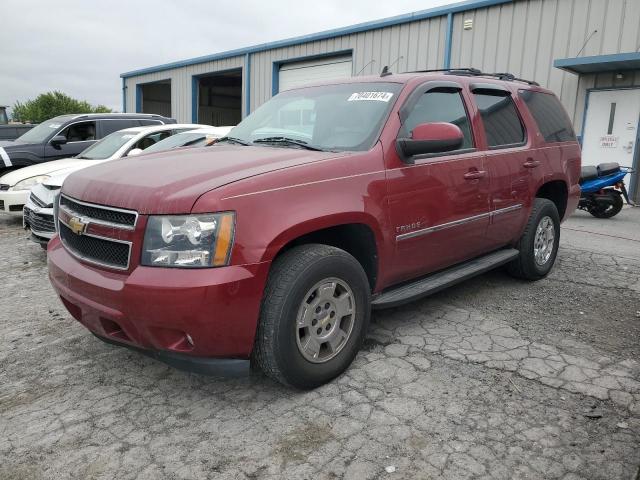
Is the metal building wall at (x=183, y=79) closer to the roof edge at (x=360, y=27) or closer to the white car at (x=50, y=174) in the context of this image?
the roof edge at (x=360, y=27)

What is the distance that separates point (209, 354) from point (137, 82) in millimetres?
25257

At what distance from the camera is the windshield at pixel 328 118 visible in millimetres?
3359

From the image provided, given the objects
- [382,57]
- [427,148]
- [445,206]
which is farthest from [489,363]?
[382,57]

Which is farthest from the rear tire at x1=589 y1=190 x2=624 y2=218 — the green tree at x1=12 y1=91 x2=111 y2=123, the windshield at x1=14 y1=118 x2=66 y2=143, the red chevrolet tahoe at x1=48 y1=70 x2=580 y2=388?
the green tree at x1=12 y1=91 x2=111 y2=123

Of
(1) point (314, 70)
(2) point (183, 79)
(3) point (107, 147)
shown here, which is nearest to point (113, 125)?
(3) point (107, 147)

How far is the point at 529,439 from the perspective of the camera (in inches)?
98.2

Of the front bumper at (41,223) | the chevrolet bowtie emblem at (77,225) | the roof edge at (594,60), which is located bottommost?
the front bumper at (41,223)

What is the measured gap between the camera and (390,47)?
14.0 metres

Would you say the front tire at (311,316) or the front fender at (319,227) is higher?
the front fender at (319,227)

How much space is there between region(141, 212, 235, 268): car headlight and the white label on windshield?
156cm

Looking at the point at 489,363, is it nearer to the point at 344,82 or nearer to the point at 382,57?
the point at 344,82

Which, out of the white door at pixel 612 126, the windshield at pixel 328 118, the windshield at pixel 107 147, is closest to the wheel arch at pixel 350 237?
the windshield at pixel 328 118

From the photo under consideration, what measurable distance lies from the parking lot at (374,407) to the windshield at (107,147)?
4117mm

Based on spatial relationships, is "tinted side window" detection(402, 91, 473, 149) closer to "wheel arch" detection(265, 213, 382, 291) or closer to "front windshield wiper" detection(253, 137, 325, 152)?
"front windshield wiper" detection(253, 137, 325, 152)
